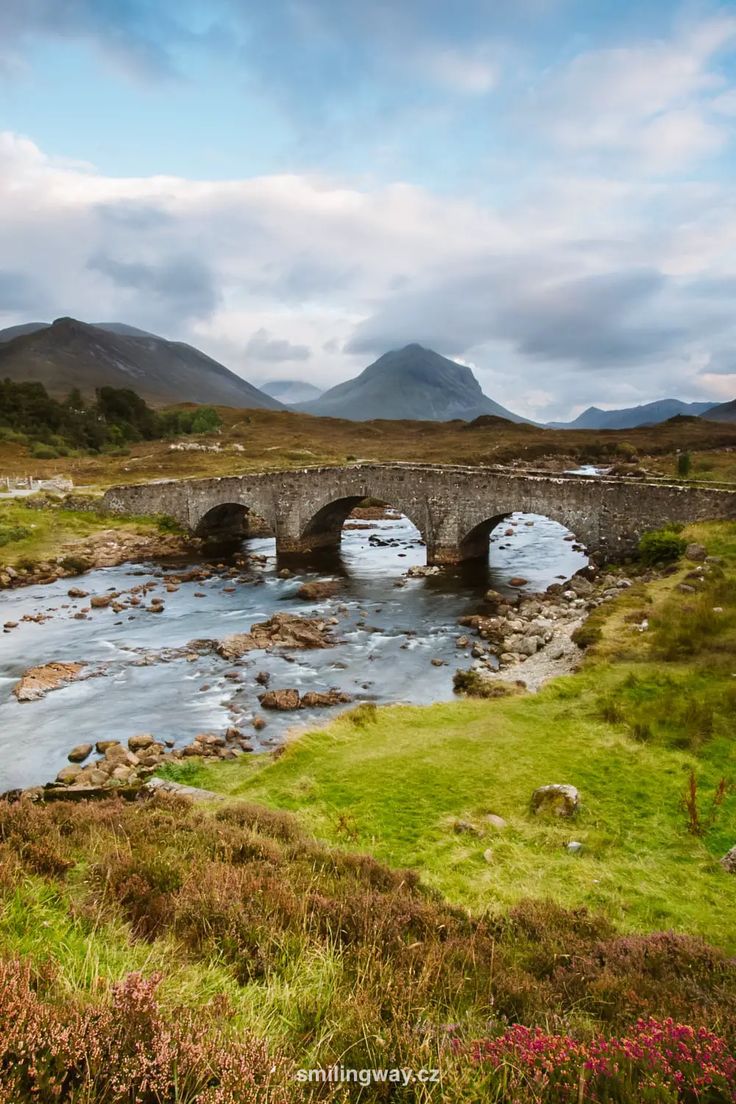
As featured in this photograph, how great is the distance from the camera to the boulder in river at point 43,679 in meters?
20.9

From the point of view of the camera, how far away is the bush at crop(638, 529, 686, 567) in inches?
1134

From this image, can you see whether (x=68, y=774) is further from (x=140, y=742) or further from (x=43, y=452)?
(x=43, y=452)

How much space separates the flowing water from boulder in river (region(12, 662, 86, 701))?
0.38 m

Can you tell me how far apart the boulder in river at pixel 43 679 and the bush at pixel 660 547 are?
24.6 m

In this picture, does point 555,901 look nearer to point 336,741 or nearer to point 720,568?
point 336,741

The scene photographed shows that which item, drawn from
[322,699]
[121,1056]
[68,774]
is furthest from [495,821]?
[68,774]

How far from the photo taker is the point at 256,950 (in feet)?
18.0

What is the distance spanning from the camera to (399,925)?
620 cm

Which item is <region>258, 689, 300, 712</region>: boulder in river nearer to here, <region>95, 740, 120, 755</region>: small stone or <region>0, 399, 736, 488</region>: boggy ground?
<region>95, 740, 120, 755</region>: small stone

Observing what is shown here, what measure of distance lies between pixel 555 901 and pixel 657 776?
4.83m

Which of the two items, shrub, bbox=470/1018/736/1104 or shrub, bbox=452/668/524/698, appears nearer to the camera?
shrub, bbox=470/1018/736/1104

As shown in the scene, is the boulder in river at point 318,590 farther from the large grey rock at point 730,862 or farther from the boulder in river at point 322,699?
the large grey rock at point 730,862

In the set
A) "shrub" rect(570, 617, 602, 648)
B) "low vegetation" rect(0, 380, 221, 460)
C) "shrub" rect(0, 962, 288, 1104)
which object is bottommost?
"shrub" rect(570, 617, 602, 648)

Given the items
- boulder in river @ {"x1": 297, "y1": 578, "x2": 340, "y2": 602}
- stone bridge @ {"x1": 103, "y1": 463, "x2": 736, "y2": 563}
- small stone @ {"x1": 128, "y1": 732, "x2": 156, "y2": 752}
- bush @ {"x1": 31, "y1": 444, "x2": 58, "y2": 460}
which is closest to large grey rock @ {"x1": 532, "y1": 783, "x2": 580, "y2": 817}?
small stone @ {"x1": 128, "y1": 732, "x2": 156, "y2": 752}
